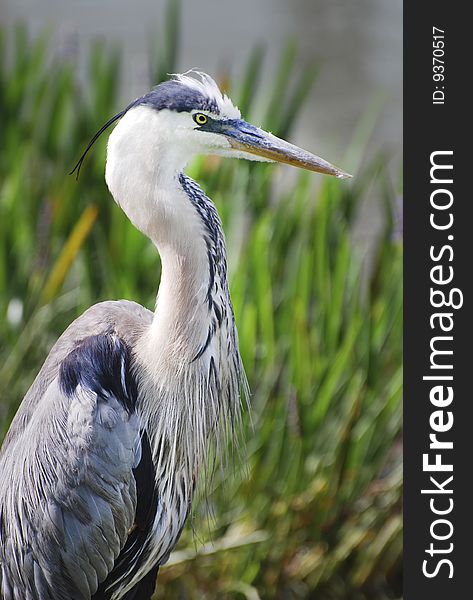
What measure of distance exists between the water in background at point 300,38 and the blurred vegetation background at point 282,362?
267 centimetres

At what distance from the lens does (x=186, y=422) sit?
211cm

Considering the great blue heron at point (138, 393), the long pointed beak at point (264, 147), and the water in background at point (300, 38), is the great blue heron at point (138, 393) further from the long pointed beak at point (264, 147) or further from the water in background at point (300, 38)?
the water in background at point (300, 38)

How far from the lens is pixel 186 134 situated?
71.9 inches

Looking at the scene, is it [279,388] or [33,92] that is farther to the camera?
[33,92]

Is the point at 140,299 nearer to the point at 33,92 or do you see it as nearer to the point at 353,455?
the point at 353,455

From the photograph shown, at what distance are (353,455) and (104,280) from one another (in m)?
0.77

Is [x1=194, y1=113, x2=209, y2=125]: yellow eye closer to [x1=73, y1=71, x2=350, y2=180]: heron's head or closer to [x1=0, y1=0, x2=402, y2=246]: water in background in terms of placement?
[x1=73, y1=71, x2=350, y2=180]: heron's head

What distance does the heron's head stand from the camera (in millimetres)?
1816

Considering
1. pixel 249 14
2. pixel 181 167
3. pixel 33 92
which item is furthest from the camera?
pixel 249 14

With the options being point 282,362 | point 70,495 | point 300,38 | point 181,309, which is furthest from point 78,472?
point 300,38

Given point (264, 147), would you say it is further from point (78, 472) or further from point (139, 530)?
point (139, 530)

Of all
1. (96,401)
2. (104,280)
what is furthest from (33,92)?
(96,401)

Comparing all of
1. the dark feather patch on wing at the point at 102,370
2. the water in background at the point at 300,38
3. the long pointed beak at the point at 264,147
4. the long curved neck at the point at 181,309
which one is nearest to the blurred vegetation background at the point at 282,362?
the long curved neck at the point at 181,309

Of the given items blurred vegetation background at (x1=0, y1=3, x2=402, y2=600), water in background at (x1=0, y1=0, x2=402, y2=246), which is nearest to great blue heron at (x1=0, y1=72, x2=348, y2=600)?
blurred vegetation background at (x1=0, y1=3, x2=402, y2=600)
